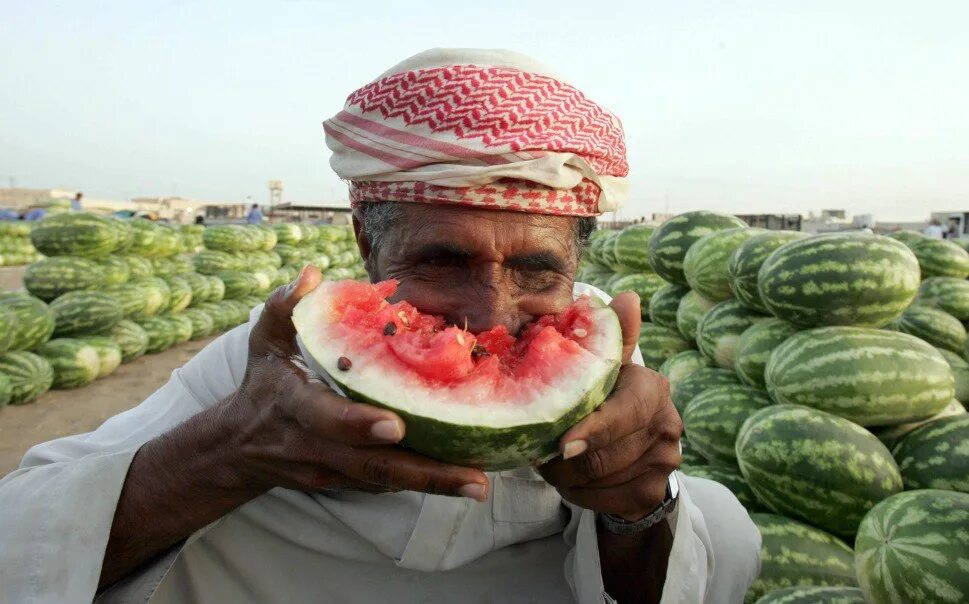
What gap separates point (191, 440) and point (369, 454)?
0.63 meters

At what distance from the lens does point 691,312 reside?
185 inches

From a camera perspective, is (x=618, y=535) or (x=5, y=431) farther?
(x=5, y=431)

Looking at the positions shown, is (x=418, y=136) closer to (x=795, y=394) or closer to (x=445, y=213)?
(x=445, y=213)

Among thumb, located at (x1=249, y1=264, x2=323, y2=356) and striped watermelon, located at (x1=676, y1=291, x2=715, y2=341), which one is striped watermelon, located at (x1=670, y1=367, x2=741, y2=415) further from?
thumb, located at (x1=249, y1=264, x2=323, y2=356)

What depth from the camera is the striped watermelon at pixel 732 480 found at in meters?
3.10

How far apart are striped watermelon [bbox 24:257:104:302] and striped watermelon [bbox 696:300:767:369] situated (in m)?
8.05

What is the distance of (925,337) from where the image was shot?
3842mm

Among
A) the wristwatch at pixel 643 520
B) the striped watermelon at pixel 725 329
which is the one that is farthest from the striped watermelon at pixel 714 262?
the wristwatch at pixel 643 520

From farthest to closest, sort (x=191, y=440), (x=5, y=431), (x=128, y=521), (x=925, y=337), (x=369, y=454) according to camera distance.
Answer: (x=5, y=431), (x=925, y=337), (x=128, y=521), (x=191, y=440), (x=369, y=454)

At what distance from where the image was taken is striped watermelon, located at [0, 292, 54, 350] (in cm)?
670

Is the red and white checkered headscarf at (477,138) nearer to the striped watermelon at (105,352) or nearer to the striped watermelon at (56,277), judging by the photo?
the striped watermelon at (105,352)

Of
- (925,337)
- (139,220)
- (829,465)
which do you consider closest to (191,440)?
(829,465)

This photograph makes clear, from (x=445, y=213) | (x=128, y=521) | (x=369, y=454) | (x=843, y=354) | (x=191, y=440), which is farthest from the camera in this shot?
(x=843, y=354)

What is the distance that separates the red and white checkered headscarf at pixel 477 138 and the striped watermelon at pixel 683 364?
9.37ft
